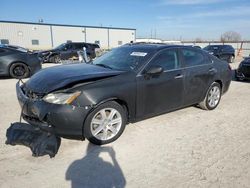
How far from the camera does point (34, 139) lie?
135 inches

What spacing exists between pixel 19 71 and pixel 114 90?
7.55 m

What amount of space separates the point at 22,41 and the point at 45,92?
36159 millimetres

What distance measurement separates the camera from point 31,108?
354 cm

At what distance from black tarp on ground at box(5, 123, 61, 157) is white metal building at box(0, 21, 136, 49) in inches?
1352

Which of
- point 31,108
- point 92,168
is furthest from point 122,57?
point 92,168

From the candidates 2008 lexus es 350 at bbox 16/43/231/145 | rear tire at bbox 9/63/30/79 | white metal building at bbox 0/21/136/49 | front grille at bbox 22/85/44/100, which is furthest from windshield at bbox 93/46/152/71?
white metal building at bbox 0/21/136/49

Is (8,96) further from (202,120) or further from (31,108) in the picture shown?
(202,120)

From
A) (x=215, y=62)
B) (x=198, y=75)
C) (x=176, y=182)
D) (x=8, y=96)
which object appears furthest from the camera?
(x=8, y=96)

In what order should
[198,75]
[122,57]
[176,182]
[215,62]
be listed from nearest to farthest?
1. [176,182]
2. [122,57]
3. [198,75]
4. [215,62]

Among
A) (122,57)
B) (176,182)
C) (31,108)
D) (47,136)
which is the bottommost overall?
(176,182)

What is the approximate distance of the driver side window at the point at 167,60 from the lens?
4449 millimetres

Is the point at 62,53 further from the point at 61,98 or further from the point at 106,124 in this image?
the point at 61,98

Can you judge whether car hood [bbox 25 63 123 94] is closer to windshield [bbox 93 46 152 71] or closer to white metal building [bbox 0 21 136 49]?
windshield [bbox 93 46 152 71]

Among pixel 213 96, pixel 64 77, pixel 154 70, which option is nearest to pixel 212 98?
pixel 213 96
